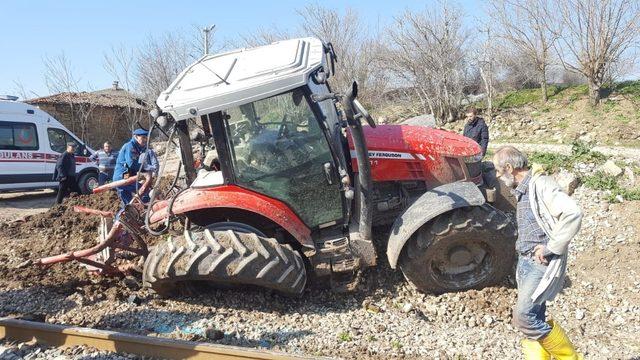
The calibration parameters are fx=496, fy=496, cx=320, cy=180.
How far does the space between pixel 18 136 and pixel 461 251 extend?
11421 millimetres

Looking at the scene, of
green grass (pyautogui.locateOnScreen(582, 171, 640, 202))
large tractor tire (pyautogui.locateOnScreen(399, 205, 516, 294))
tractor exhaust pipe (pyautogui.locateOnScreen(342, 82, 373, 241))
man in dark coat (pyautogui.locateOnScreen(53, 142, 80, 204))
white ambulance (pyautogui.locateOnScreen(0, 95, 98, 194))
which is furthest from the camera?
white ambulance (pyautogui.locateOnScreen(0, 95, 98, 194))

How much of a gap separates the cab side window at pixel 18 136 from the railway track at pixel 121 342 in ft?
28.6

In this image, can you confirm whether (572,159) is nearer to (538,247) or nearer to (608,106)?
(538,247)

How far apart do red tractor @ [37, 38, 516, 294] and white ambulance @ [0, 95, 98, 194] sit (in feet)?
28.8

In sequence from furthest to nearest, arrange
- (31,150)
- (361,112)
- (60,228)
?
(31,150) < (60,228) < (361,112)

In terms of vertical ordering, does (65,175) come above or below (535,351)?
above

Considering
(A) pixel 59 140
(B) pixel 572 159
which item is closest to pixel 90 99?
(A) pixel 59 140

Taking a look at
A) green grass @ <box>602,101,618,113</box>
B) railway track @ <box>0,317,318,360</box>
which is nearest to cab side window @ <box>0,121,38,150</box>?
railway track @ <box>0,317,318,360</box>

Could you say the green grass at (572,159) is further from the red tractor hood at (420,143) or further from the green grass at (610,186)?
the red tractor hood at (420,143)

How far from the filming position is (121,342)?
4.00 meters

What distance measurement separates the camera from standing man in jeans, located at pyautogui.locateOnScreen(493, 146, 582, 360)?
293cm

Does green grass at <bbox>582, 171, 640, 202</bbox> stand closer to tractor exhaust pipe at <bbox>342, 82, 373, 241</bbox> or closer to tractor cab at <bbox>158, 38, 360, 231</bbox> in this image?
tractor exhaust pipe at <bbox>342, 82, 373, 241</bbox>

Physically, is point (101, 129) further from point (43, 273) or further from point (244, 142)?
point (244, 142)

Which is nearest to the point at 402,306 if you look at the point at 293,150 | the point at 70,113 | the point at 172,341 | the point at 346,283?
the point at 346,283
